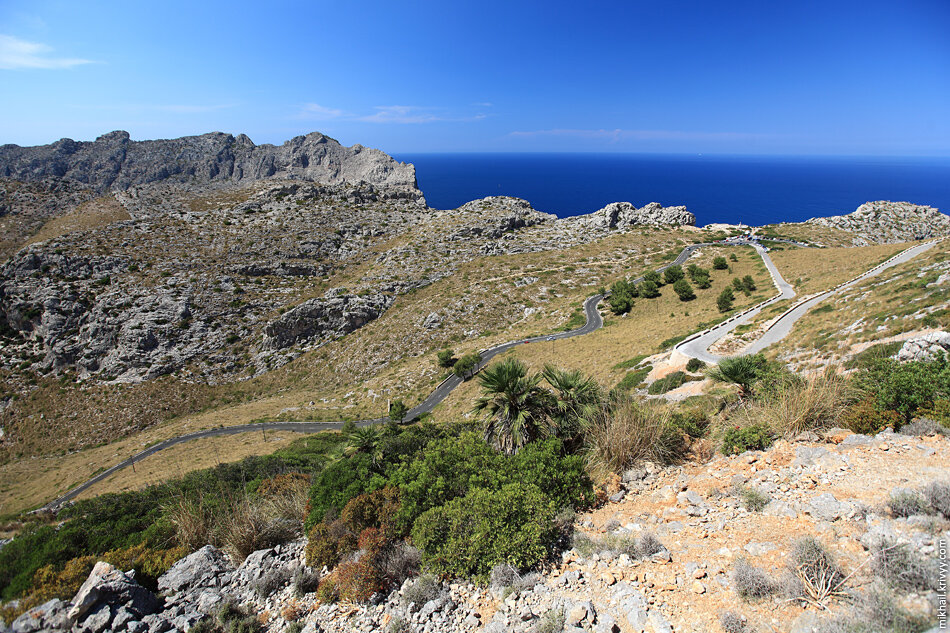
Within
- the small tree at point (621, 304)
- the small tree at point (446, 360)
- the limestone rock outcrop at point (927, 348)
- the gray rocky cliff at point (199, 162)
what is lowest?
the small tree at point (446, 360)

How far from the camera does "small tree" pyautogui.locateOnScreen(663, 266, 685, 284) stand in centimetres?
5597

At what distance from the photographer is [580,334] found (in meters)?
48.1

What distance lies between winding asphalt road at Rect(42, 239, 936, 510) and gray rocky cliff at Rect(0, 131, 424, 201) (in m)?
86.5

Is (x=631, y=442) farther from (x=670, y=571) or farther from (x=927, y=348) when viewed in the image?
(x=927, y=348)

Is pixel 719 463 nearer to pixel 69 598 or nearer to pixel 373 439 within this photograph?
pixel 373 439

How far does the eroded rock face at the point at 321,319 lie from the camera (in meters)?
58.7

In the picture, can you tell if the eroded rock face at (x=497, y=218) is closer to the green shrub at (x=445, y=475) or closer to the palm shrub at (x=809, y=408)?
the green shrub at (x=445, y=475)

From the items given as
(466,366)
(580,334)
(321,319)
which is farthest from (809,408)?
(321,319)

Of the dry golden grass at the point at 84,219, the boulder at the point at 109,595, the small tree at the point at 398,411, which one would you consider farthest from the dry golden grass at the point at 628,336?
the dry golden grass at the point at 84,219

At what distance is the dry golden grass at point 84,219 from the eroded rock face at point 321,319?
44.9 meters

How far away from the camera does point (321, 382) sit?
54031 mm

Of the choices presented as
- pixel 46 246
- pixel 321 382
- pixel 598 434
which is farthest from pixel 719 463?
pixel 46 246

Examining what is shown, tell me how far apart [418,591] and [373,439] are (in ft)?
31.5

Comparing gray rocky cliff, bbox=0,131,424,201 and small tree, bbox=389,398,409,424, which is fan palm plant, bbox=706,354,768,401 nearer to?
small tree, bbox=389,398,409,424
